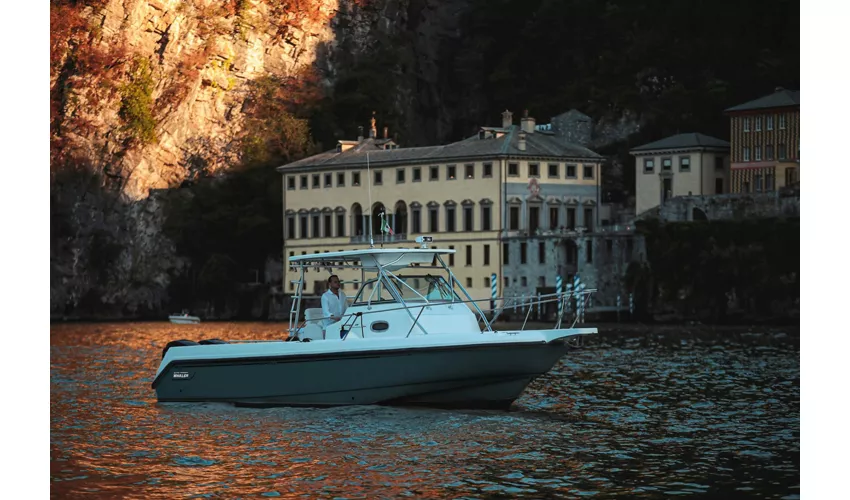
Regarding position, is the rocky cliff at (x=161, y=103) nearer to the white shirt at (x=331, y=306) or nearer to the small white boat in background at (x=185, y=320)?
the small white boat in background at (x=185, y=320)

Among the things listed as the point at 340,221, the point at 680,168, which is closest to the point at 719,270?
the point at 680,168

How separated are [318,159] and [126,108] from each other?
664 inches

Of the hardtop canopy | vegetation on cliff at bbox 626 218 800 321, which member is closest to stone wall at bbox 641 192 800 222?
vegetation on cliff at bbox 626 218 800 321

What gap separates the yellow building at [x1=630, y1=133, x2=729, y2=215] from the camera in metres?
93.5

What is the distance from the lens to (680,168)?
93.6 metres

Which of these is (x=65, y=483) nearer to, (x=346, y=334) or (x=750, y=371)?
(x=346, y=334)

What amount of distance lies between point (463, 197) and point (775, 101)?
17421mm

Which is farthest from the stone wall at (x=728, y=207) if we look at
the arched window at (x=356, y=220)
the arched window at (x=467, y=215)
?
the arched window at (x=356, y=220)

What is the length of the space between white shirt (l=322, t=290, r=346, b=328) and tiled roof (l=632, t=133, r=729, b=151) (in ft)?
216

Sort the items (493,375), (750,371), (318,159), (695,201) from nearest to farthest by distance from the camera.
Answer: (493,375)
(750,371)
(695,201)
(318,159)

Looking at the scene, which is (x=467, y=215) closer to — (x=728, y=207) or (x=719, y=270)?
(x=728, y=207)

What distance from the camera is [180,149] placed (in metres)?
109

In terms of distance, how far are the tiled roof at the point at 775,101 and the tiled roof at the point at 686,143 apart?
229 cm
